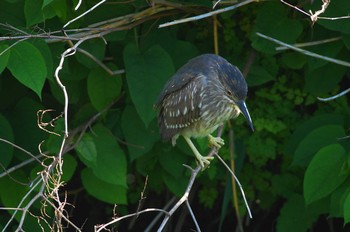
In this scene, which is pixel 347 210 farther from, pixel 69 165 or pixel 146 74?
pixel 69 165

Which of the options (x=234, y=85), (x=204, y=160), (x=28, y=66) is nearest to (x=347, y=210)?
(x=234, y=85)

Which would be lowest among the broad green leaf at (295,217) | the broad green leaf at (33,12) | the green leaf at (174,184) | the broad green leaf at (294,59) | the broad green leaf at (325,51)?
the broad green leaf at (295,217)

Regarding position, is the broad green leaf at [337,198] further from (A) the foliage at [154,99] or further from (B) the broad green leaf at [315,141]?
(B) the broad green leaf at [315,141]

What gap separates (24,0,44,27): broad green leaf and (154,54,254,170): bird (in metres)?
0.70

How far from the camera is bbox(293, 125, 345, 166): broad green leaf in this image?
3875 millimetres

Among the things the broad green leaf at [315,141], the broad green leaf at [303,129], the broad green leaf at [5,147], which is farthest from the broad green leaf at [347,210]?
the broad green leaf at [5,147]

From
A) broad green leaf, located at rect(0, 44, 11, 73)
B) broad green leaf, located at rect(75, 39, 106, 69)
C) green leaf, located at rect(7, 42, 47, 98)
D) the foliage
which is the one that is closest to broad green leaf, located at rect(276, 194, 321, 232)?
the foliage

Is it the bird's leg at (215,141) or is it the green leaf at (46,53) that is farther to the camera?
the bird's leg at (215,141)

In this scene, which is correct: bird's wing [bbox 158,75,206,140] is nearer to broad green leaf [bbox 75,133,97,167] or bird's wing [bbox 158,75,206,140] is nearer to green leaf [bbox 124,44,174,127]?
green leaf [bbox 124,44,174,127]

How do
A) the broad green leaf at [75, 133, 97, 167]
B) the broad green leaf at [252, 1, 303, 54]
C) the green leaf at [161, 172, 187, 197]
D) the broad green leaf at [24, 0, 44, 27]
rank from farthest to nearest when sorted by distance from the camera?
1. the green leaf at [161, 172, 187, 197]
2. the broad green leaf at [252, 1, 303, 54]
3. the broad green leaf at [75, 133, 97, 167]
4. the broad green leaf at [24, 0, 44, 27]

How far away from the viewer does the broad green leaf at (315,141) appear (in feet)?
12.7

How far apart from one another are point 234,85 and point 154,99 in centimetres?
43

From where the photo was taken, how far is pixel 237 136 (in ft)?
14.7

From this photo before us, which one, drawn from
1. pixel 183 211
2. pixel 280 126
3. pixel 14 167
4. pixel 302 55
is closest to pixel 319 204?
pixel 280 126
